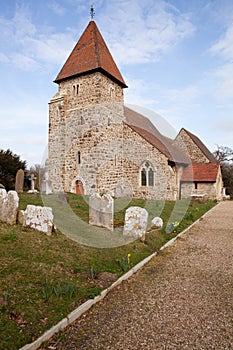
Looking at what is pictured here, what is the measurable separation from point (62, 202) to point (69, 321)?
7.71m

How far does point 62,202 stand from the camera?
35.6 feet

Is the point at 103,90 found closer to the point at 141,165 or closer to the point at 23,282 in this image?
the point at 141,165

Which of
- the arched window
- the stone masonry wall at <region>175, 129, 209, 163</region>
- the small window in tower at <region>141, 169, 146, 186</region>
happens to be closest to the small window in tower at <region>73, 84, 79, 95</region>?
the arched window

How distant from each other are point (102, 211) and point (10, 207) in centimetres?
271

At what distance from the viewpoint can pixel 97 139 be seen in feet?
55.8

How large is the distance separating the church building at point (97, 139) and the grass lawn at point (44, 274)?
36.1ft

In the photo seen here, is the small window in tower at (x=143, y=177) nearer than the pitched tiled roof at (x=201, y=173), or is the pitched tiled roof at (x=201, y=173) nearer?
the small window in tower at (x=143, y=177)

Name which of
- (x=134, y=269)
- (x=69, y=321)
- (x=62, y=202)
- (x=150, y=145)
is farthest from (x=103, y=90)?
(x=69, y=321)

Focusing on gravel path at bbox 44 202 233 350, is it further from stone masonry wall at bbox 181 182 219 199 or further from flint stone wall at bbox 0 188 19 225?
stone masonry wall at bbox 181 182 219 199

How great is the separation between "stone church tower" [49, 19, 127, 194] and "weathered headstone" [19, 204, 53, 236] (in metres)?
10.5

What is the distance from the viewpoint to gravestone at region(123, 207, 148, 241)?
23.0 ft

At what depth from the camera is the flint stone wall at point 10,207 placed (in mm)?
6402

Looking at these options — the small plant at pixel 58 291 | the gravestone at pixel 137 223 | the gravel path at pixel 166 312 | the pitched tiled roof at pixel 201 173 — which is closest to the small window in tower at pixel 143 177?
the pitched tiled roof at pixel 201 173

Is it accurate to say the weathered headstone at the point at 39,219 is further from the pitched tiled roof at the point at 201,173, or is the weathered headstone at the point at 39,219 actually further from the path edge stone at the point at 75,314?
the pitched tiled roof at the point at 201,173
